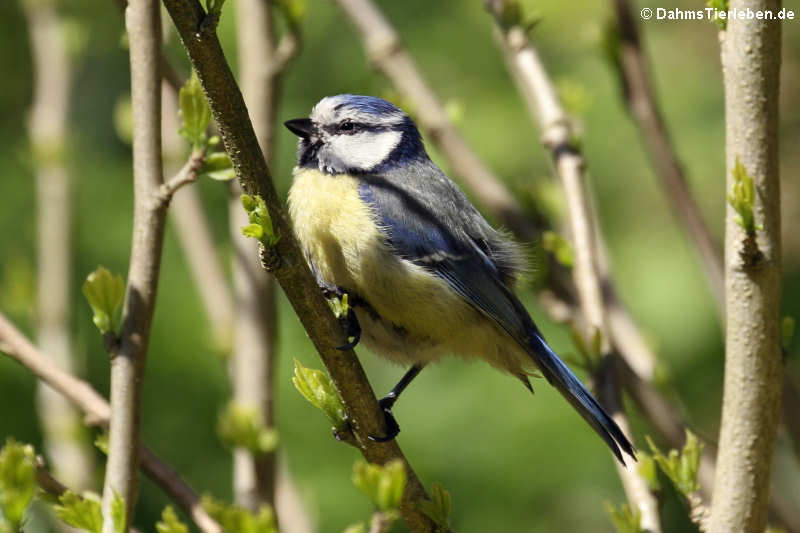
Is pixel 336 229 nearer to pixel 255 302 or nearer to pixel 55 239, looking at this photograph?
pixel 255 302

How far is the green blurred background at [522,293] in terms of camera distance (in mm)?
3643

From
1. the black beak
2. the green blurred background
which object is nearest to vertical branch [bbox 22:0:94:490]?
the green blurred background

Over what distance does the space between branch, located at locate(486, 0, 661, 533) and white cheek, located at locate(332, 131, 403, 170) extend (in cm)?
42

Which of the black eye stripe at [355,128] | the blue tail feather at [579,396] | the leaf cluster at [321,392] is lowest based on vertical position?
the blue tail feather at [579,396]

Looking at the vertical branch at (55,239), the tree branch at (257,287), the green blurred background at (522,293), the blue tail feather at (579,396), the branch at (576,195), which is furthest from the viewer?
the green blurred background at (522,293)

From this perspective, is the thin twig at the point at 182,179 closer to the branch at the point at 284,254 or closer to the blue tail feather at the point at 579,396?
the branch at the point at 284,254

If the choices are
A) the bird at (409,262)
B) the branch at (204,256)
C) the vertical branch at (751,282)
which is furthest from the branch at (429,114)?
the vertical branch at (751,282)

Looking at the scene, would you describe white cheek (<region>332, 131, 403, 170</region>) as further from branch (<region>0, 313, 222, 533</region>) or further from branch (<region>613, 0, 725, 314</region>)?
branch (<region>0, 313, 222, 533</region>)

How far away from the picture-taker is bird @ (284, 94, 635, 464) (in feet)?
8.06

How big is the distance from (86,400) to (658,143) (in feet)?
5.34

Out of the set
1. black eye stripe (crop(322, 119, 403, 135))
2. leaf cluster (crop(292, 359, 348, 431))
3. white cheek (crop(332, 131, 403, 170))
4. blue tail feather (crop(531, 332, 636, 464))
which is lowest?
blue tail feather (crop(531, 332, 636, 464))

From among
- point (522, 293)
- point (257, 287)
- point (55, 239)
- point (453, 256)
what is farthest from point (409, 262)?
point (522, 293)

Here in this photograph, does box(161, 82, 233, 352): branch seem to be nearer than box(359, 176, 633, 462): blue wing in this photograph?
No

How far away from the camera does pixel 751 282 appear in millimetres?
1781
